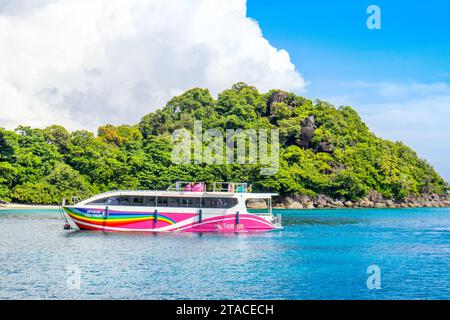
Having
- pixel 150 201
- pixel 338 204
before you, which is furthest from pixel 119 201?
pixel 338 204

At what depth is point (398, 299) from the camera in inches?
886

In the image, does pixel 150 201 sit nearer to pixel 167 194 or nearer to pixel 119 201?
pixel 167 194

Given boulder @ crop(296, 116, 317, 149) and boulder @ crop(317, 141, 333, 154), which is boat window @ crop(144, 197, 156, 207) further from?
boulder @ crop(317, 141, 333, 154)

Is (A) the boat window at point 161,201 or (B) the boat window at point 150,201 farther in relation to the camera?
(A) the boat window at point 161,201

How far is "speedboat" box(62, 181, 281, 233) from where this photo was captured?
4516cm

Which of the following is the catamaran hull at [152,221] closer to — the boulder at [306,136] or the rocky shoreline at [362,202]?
the rocky shoreline at [362,202]

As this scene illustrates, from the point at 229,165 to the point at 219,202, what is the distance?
5596 centimetres

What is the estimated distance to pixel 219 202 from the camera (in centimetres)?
4638

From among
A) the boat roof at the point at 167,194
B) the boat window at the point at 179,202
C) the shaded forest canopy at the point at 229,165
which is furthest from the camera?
the shaded forest canopy at the point at 229,165

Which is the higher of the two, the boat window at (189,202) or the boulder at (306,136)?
the boulder at (306,136)

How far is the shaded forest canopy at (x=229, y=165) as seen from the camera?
90625 millimetres

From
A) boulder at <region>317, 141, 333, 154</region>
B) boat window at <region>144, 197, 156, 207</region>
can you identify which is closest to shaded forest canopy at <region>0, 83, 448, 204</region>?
boulder at <region>317, 141, 333, 154</region>
